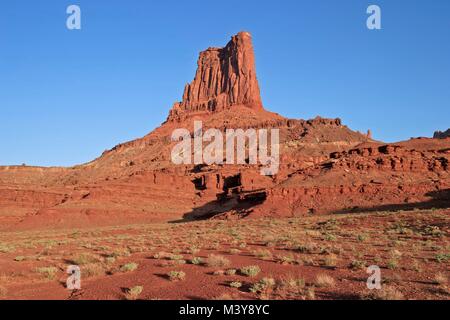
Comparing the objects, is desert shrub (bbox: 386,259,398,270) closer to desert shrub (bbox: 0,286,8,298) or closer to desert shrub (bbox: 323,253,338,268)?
desert shrub (bbox: 323,253,338,268)

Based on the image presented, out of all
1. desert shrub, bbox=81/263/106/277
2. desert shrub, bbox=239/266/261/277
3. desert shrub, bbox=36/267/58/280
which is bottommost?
desert shrub, bbox=36/267/58/280

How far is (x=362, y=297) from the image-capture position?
25.6ft

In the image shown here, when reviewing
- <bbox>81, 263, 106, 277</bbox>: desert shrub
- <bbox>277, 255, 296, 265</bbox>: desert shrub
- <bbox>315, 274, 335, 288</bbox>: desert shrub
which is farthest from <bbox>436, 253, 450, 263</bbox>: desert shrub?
<bbox>81, 263, 106, 277</bbox>: desert shrub

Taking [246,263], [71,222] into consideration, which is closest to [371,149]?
→ [71,222]

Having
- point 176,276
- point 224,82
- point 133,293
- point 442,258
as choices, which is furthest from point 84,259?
point 224,82

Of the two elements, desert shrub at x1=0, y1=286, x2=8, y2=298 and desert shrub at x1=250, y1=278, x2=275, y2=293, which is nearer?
desert shrub at x1=250, y1=278, x2=275, y2=293

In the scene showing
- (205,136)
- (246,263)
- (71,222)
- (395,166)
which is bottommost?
(71,222)

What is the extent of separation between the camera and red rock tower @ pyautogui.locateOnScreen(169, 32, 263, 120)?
139 m

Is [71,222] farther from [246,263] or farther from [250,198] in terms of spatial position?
[246,263]

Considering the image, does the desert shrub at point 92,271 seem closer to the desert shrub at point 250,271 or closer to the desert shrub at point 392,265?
the desert shrub at point 250,271

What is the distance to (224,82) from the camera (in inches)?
5876

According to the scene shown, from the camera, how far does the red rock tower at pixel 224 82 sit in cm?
13875

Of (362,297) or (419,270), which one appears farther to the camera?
(419,270)
